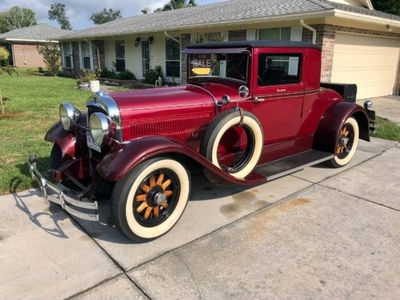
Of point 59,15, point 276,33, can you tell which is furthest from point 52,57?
point 59,15

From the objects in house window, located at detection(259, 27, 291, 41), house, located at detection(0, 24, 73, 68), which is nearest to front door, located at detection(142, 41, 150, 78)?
house window, located at detection(259, 27, 291, 41)

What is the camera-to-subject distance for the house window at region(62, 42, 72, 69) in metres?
23.9

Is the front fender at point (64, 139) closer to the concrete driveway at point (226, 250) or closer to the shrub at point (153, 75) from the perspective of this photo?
the concrete driveway at point (226, 250)

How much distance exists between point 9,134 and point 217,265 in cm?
550

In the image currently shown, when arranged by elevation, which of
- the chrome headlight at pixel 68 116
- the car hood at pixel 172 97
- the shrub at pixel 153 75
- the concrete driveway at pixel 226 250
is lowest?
the concrete driveway at pixel 226 250

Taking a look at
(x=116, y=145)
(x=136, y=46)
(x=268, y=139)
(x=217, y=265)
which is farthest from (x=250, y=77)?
(x=136, y=46)

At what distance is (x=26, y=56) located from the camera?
3266 cm

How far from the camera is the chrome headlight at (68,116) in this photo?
367 centimetres

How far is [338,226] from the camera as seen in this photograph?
336 cm

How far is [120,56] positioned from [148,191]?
1718 cm

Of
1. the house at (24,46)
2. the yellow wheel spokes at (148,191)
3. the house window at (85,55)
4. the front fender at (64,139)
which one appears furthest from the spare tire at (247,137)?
the house at (24,46)

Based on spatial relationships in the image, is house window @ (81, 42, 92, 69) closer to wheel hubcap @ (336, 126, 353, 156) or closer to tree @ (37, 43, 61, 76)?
tree @ (37, 43, 61, 76)

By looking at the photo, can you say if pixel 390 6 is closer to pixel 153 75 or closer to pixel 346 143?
pixel 153 75

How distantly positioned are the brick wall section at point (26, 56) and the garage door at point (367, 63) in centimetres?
3112
